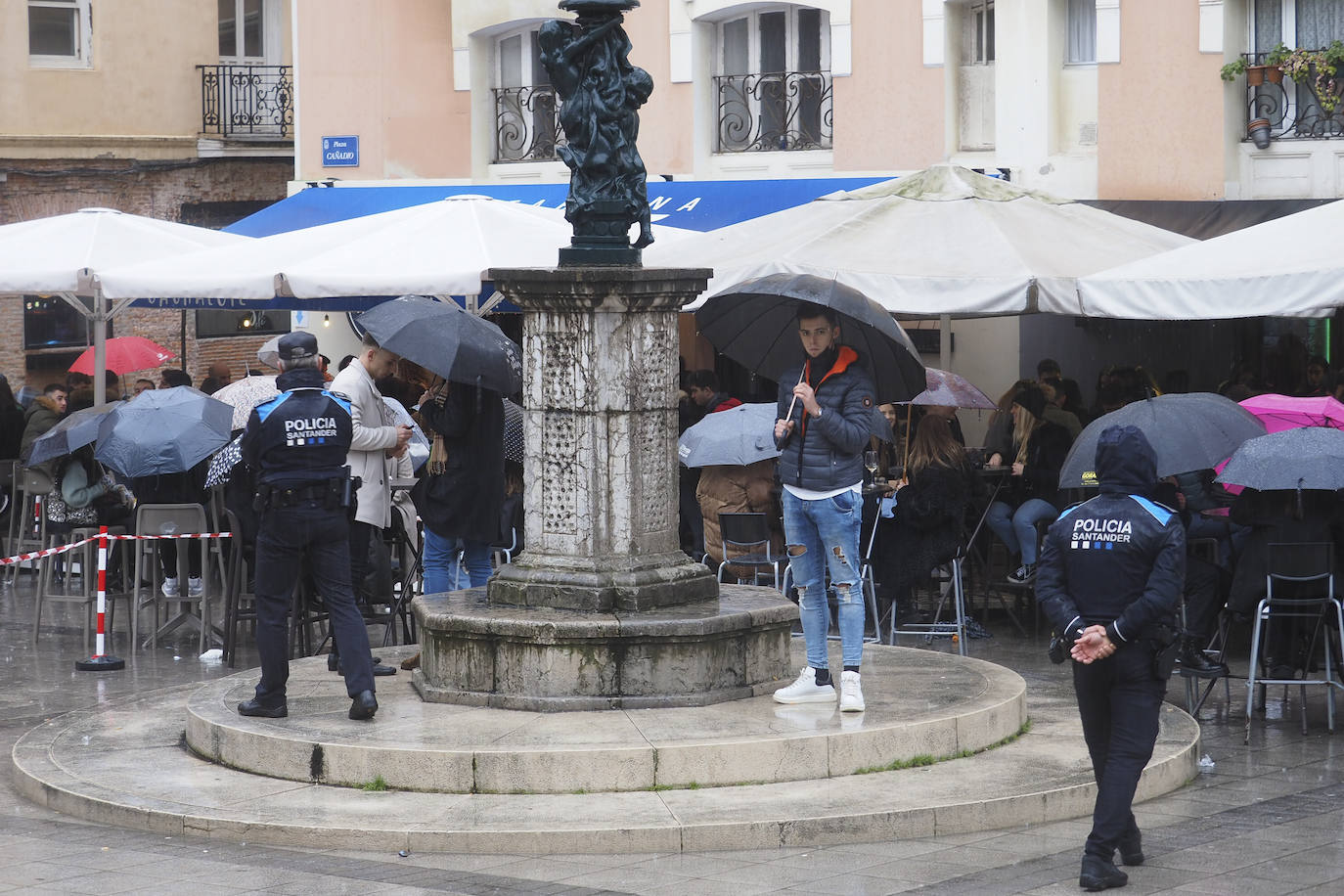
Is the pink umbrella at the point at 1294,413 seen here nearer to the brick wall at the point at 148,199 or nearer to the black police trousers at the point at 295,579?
the black police trousers at the point at 295,579

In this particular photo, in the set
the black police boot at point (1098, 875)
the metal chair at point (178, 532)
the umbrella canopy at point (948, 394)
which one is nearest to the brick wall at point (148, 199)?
the metal chair at point (178, 532)

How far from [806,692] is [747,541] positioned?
128 inches

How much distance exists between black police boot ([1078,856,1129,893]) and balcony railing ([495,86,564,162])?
15.9 m

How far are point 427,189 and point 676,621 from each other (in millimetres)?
13871

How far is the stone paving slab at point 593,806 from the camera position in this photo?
7.57 meters

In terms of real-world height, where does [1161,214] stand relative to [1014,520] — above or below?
above

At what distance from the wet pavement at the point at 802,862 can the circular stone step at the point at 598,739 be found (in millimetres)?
611

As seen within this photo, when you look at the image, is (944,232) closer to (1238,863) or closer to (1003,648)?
(1003,648)

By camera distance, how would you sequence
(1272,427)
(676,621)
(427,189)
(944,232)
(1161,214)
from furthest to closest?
1. (427,189)
2. (1161,214)
3. (944,232)
4. (1272,427)
5. (676,621)

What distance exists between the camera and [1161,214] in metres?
17.3

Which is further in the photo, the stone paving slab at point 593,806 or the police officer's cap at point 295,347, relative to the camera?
the police officer's cap at point 295,347

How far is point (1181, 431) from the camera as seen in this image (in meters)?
10.3

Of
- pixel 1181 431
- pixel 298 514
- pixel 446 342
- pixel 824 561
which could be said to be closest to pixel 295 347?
pixel 298 514

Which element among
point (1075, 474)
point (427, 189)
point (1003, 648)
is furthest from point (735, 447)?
point (427, 189)
